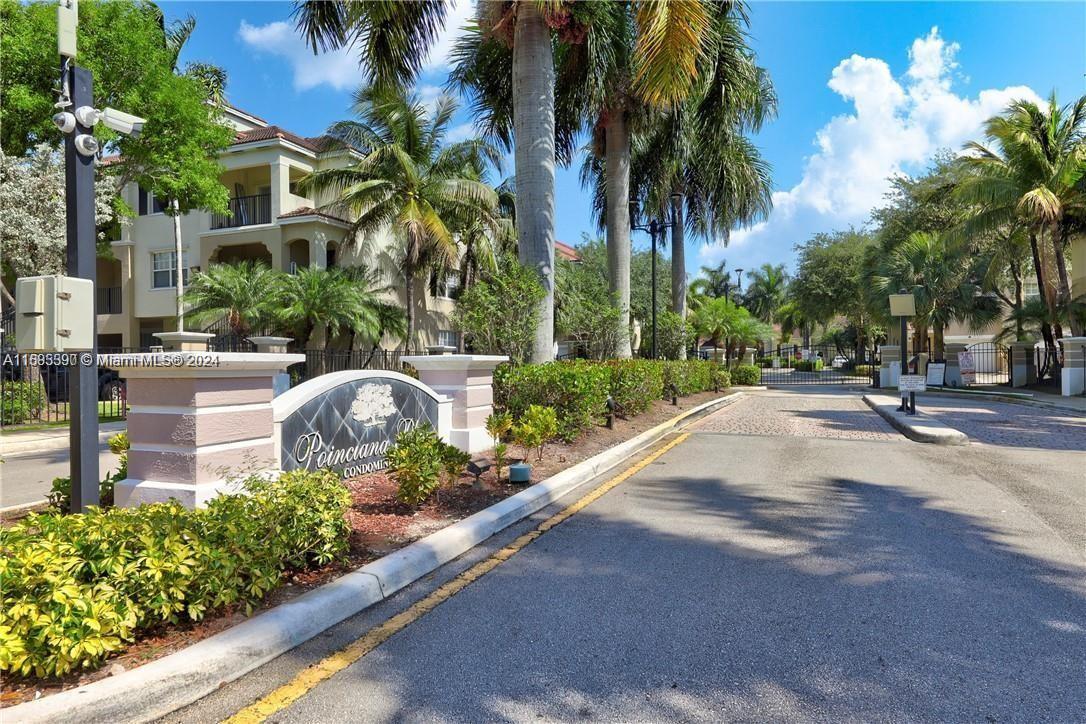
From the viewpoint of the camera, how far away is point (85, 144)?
4.29 meters

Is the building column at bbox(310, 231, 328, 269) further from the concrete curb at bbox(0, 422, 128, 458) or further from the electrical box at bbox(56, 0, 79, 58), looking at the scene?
the electrical box at bbox(56, 0, 79, 58)

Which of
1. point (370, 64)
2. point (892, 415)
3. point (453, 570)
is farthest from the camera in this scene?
point (892, 415)

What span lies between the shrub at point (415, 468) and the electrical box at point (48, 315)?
8.14ft

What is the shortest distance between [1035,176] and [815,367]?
3415 cm

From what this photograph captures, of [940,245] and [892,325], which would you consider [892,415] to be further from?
[892,325]

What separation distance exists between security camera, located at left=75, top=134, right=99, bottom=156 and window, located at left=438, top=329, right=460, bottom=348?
23.2 m

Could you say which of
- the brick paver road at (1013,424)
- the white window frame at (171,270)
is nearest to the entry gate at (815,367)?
the brick paver road at (1013,424)

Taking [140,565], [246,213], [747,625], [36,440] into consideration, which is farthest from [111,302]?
[747,625]

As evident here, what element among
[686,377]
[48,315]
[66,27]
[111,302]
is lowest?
[686,377]

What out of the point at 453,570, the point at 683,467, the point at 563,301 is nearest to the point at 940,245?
the point at 563,301

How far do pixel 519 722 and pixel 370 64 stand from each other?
1176 cm

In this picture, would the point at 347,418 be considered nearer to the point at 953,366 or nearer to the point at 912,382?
the point at 912,382

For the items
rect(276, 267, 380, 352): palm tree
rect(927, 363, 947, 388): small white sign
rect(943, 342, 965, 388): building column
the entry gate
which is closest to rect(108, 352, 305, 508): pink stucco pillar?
rect(276, 267, 380, 352): palm tree

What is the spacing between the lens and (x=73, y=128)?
4.26 m
